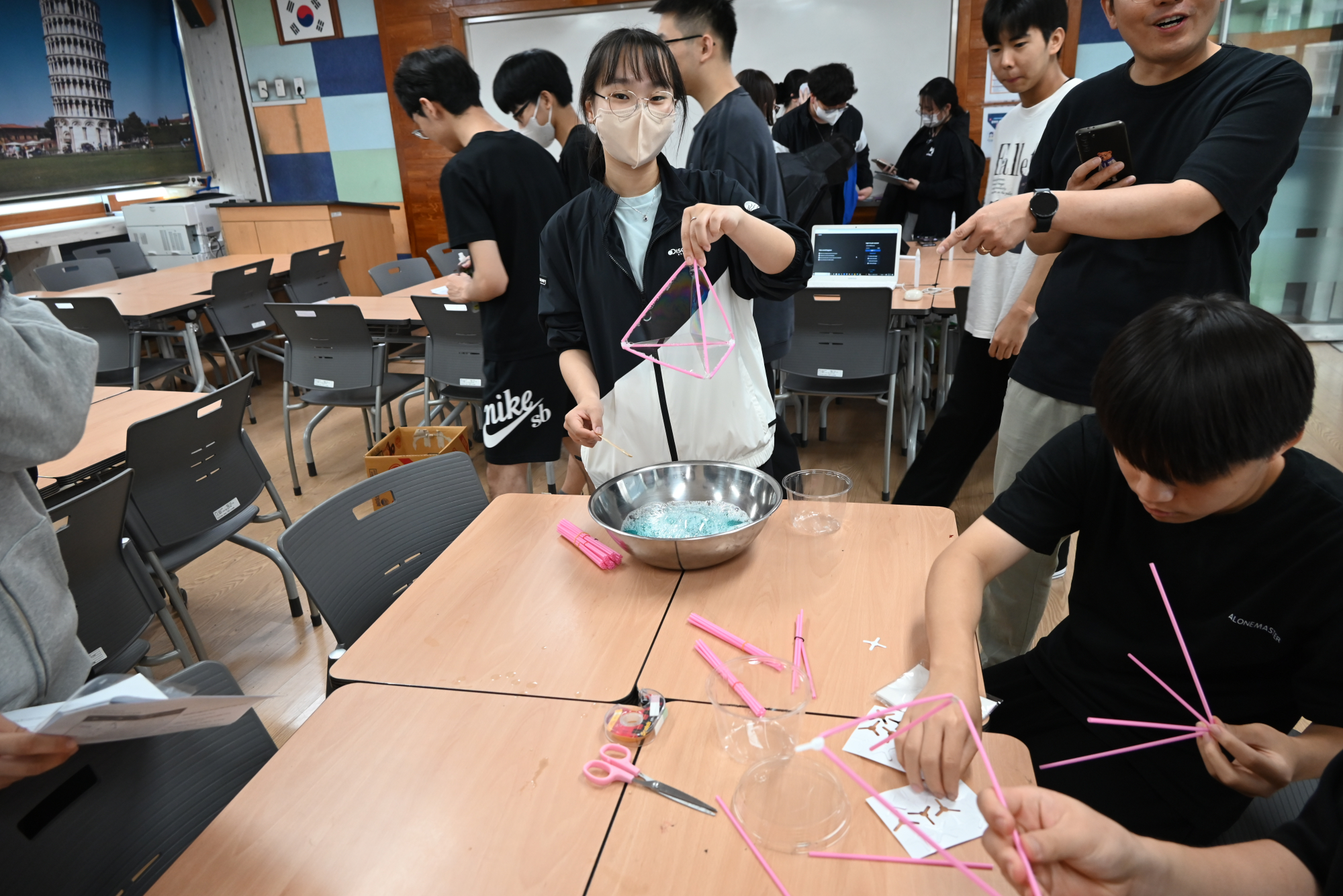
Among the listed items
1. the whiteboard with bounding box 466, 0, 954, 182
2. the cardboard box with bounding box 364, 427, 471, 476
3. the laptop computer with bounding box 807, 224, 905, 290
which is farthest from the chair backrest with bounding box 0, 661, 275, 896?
the whiteboard with bounding box 466, 0, 954, 182

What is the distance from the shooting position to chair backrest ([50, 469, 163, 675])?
1727 mm

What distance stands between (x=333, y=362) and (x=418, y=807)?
338 centimetres

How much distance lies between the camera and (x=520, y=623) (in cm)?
135

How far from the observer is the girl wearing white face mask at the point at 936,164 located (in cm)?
543

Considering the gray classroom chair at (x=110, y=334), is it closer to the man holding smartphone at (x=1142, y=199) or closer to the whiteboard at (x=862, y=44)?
the whiteboard at (x=862, y=44)

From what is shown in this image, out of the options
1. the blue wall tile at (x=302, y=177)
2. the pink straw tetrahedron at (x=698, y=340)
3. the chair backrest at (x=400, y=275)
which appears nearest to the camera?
the pink straw tetrahedron at (x=698, y=340)

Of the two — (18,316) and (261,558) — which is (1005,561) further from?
(261,558)

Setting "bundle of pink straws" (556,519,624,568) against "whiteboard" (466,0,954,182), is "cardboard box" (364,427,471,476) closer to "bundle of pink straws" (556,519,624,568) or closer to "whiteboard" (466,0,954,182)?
"bundle of pink straws" (556,519,624,568)

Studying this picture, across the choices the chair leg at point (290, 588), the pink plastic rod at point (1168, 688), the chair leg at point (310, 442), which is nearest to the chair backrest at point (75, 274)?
the chair leg at point (310, 442)

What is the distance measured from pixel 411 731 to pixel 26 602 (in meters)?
0.58

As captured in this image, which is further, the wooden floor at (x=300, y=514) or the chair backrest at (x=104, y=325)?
the chair backrest at (x=104, y=325)

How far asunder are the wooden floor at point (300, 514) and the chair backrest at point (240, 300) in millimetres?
644

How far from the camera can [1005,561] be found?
4.24 feet

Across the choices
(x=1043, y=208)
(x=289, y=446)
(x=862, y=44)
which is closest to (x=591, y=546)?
(x=1043, y=208)
